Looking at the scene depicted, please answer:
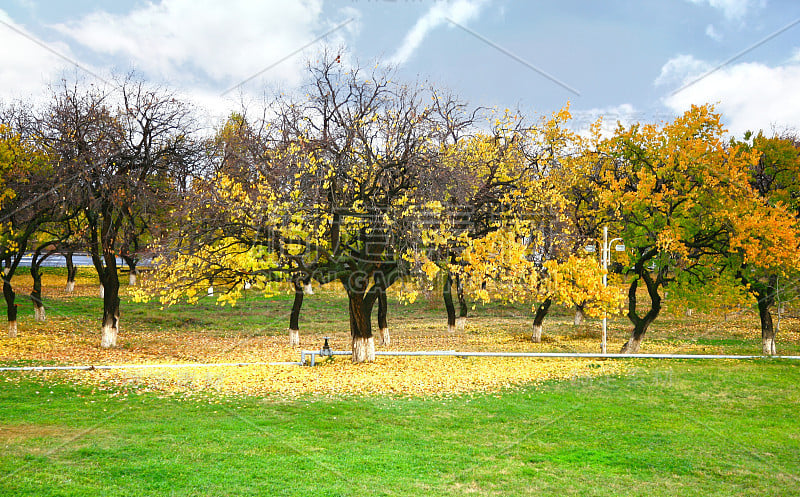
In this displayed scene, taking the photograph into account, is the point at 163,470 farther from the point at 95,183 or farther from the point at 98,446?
the point at 95,183

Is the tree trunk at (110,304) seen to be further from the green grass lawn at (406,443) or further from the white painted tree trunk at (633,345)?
the white painted tree trunk at (633,345)

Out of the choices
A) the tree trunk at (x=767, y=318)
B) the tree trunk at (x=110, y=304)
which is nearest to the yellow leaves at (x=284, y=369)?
the tree trunk at (x=110, y=304)

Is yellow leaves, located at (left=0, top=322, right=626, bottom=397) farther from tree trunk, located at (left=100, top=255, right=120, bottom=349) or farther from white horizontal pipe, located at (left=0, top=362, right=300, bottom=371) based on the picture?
tree trunk, located at (left=100, top=255, right=120, bottom=349)

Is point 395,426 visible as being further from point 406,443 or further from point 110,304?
point 110,304

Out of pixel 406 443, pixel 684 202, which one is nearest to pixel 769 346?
pixel 684 202

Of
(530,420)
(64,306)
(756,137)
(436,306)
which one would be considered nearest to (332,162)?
(530,420)

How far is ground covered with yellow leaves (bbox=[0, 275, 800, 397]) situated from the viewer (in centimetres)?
1409

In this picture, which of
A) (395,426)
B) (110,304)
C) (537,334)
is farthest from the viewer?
(537,334)

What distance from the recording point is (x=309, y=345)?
73.6ft

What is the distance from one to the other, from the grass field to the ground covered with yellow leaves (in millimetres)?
134

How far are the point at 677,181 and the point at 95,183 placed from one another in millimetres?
18507

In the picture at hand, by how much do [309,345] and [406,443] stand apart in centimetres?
1384

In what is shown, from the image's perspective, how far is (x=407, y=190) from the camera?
15.3m

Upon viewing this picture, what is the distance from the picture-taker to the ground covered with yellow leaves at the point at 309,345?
46.2ft
